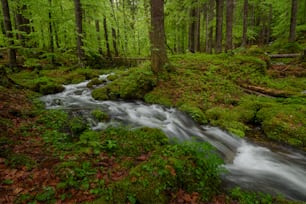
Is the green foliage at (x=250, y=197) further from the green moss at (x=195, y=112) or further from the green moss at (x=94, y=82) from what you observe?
the green moss at (x=94, y=82)

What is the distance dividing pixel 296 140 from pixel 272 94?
3005 mm

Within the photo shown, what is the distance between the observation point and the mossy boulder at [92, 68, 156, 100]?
8312 mm

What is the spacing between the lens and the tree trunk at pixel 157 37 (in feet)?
27.9

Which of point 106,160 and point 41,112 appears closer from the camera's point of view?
point 106,160

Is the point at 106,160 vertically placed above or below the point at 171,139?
above

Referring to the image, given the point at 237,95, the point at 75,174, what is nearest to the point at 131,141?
the point at 75,174

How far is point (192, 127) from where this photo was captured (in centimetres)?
616

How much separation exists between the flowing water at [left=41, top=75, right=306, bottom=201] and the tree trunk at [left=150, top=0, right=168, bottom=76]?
7.02 ft

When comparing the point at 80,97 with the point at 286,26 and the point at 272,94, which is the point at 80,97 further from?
the point at 286,26

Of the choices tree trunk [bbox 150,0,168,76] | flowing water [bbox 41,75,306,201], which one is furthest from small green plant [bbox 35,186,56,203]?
tree trunk [bbox 150,0,168,76]

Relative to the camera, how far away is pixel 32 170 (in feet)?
10.3

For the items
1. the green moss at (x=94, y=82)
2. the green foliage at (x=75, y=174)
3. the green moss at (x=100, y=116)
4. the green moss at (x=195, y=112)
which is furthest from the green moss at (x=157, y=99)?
the green foliage at (x=75, y=174)

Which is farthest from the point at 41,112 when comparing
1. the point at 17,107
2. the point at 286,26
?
the point at 286,26

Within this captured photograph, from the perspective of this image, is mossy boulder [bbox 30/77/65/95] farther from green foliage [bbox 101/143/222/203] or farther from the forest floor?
green foliage [bbox 101/143/222/203]
